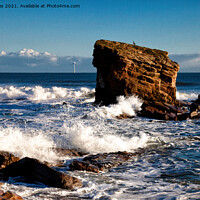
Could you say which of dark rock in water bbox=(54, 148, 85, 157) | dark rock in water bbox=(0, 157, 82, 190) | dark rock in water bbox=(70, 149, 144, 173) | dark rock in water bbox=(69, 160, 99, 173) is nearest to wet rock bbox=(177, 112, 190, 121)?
dark rock in water bbox=(70, 149, 144, 173)

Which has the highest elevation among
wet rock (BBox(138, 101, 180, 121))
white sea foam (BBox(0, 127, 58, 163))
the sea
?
wet rock (BBox(138, 101, 180, 121))

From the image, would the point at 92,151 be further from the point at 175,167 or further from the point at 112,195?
the point at 112,195

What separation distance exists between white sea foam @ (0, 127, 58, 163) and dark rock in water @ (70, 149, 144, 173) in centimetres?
90

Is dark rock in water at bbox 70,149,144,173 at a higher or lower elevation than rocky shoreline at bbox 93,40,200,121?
lower

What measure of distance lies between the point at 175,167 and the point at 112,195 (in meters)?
2.38

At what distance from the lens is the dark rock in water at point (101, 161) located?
6.45 meters

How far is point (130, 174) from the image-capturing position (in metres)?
6.29

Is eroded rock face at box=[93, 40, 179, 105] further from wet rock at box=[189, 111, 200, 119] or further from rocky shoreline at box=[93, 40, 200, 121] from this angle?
wet rock at box=[189, 111, 200, 119]

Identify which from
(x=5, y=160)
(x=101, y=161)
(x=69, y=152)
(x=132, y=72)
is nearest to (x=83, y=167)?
(x=101, y=161)

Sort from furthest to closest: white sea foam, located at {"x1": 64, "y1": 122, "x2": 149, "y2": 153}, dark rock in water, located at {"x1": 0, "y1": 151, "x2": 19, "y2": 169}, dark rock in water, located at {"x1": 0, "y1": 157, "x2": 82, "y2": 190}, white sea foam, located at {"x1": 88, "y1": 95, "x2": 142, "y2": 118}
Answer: white sea foam, located at {"x1": 88, "y1": 95, "x2": 142, "y2": 118} < white sea foam, located at {"x1": 64, "y1": 122, "x2": 149, "y2": 153} < dark rock in water, located at {"x1": 0, "y1": 151, "x2": 19, "y2": 169} < dark rock in water, located at {"x1": 0, "y1": 157, "x2": 82, "y2": 190}

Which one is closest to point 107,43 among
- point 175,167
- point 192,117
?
point 192,117

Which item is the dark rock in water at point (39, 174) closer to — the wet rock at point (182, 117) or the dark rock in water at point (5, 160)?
the dark rock in water at point (5, 160)

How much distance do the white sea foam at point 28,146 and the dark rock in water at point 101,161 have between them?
2.96ft

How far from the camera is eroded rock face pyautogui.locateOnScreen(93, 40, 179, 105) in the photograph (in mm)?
18703
